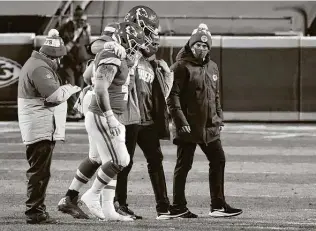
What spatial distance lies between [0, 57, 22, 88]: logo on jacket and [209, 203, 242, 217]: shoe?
9.37 m

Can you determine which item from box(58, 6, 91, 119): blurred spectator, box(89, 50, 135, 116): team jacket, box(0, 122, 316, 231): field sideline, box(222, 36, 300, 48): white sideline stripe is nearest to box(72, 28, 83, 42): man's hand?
box(58, 6, 91, 119): blurred spectator

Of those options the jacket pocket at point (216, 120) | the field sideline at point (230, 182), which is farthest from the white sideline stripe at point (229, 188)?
the jacket pocket at point (216, 120)

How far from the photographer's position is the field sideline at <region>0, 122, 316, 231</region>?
31.8 feet

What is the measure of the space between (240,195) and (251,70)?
784 cm

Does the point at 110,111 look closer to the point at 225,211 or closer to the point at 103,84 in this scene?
the point at 103,84

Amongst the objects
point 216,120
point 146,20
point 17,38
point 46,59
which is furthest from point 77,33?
point 46,59

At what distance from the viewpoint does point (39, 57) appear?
983 cm

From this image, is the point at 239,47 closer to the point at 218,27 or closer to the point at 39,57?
the point at 218,27

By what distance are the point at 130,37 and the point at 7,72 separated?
9933mm

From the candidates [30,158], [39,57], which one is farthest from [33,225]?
[39,57]

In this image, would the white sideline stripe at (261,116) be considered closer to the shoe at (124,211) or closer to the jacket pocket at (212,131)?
the jacket pocket at (212,131)

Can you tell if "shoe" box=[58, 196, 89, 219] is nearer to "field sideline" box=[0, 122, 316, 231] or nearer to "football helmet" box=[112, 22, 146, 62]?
"field sideline" box=[0, 122, 316, 231]

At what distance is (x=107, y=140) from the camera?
9547mm

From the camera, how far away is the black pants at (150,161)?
33.2ft
